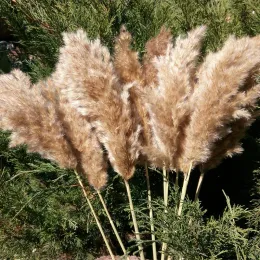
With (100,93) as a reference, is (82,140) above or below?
below

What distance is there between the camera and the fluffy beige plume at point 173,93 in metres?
1.32

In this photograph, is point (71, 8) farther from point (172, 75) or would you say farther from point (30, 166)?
point (172, 75)

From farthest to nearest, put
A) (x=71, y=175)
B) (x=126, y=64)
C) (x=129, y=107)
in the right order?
(x=71, y=175)
(x=126, y=64)
(x=129, y=107)

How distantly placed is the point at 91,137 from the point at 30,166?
808mm

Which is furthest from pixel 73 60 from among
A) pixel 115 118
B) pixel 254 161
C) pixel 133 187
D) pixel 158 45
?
pixel 254 161

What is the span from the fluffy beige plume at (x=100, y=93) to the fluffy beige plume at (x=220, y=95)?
18cm

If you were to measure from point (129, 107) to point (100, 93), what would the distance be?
133mm

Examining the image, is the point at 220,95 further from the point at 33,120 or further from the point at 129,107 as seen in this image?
the point at 33,120

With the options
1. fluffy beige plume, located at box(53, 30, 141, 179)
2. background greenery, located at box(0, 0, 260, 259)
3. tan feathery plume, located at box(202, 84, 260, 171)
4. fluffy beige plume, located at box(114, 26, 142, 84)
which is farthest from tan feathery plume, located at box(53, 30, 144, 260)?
background greenery, located at box(0, 0, 260, 259)

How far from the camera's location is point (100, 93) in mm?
1305

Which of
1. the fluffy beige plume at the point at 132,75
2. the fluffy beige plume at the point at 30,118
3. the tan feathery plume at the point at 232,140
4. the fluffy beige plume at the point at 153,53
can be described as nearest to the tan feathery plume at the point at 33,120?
the fluffy beige plume at the point at 30,118

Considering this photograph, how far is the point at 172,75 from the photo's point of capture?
1.32 m

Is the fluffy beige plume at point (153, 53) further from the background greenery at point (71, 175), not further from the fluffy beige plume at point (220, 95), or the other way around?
the background greenery at point (71, 175)

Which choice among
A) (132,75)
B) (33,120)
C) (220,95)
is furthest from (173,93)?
(33,120)
